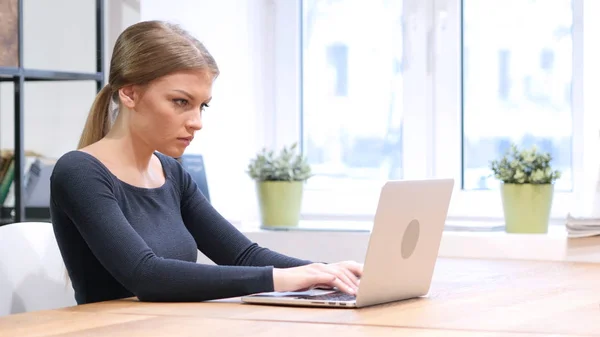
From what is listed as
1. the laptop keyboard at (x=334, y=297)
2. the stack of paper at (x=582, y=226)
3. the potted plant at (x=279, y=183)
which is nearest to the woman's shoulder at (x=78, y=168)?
the laptop keyboard at (x=334, y=297)

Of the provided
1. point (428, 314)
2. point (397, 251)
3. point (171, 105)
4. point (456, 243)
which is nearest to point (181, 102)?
point (171, 105)

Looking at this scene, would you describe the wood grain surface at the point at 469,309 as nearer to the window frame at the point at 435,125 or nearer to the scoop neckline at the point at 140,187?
the scoop neckline at the point at 140,187

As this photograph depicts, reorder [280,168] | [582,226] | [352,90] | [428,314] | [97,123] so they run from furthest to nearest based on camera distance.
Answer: [352,90]
[280,168]
[582,226]
[97,123]
[428,314]

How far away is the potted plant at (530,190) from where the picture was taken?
2.86m

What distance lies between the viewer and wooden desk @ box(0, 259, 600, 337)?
4.45 ft

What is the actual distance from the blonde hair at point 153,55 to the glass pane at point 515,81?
5.05ft

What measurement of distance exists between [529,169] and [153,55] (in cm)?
140

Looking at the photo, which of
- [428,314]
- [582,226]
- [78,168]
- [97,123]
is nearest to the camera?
[428,314]

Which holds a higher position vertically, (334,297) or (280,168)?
(280,168)

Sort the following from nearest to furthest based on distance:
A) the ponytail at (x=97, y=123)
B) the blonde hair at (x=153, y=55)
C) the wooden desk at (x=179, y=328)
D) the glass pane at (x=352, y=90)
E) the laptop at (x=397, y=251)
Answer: the wooden desk at (x=179, y=328)
the laptop at (x=397, y=251)
the blonde hair at (x=153, y=55)
the ponytail at (x=97, y=123)
the glass pane at (x=352, y=90)

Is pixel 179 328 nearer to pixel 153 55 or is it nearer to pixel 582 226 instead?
pixel 153 55

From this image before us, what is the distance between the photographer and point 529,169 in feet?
9.45

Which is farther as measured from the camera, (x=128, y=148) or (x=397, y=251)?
(x=128, y=148)

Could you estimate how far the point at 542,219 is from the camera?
2869mm
